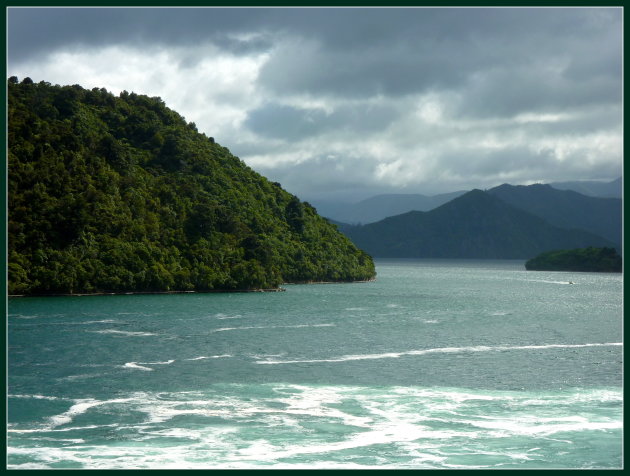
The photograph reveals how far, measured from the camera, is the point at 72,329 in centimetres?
5194

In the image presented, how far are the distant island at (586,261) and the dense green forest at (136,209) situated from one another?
78.5 m

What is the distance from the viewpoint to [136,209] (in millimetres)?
96438

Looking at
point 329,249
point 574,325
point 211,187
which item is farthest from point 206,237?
point 574,325

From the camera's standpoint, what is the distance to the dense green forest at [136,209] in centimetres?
8444

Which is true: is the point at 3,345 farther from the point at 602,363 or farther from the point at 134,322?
the point at 134,322

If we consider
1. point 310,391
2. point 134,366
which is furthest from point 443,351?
point 134,366

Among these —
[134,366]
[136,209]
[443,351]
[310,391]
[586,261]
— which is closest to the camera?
[310,391]

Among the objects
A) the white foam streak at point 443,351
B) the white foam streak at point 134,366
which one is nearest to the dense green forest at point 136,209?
the white foam streak at point 134,366

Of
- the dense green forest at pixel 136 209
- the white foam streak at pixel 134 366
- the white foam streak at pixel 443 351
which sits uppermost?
the dense green forest at pixel 136 209

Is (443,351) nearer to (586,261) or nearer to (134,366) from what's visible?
(134,366)

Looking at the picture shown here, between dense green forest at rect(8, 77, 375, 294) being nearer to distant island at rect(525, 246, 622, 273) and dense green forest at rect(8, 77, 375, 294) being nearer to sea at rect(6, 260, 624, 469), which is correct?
sea at rect(6, 260, 624, 469)

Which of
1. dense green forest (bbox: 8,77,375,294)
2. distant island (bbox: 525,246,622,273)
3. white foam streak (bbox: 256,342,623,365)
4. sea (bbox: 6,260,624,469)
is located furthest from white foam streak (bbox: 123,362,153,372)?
distant island (bbox: 525,246,622,273)

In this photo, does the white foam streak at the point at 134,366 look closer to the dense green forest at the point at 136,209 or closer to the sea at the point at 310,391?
the sea at the point at 310,391

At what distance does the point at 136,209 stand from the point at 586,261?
12945cm
